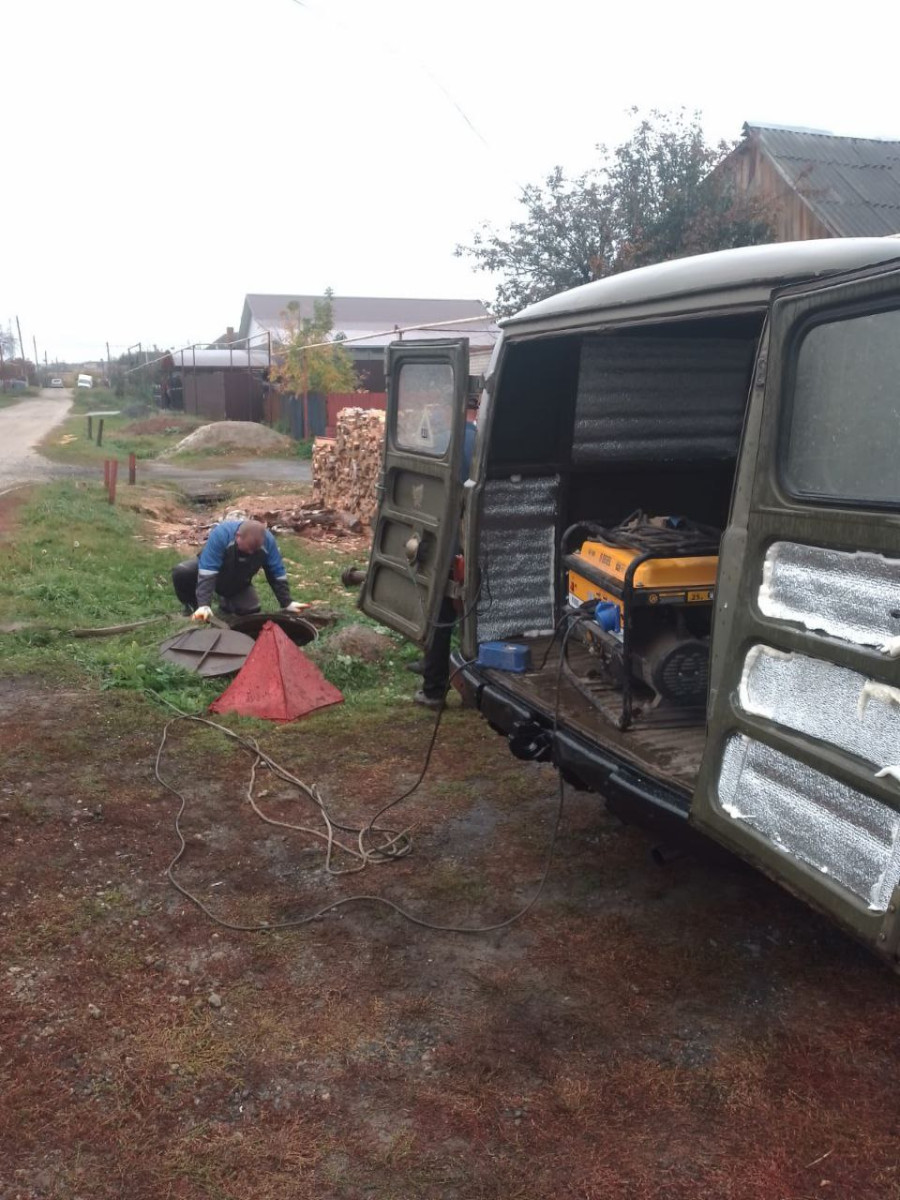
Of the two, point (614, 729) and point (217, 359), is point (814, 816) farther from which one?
point (217, 359)

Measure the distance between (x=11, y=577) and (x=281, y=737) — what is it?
509 centimetres

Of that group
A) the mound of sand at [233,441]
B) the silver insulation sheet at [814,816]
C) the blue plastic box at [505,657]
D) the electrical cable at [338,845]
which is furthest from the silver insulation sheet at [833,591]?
the mound of sand at [233,441]

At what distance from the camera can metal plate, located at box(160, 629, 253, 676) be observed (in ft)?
21.9

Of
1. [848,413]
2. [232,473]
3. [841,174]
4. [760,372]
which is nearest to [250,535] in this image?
[760,372]

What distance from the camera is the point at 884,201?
1382cm

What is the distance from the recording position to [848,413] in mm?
2721

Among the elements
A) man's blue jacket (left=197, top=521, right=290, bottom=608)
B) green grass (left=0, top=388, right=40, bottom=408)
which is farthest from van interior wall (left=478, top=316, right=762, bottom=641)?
green grass (left=0, top=388, right=40, bottom=408)

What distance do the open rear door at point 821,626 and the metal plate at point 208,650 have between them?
4.19 meters

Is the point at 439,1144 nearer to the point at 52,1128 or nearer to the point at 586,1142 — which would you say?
the point at 586,1142

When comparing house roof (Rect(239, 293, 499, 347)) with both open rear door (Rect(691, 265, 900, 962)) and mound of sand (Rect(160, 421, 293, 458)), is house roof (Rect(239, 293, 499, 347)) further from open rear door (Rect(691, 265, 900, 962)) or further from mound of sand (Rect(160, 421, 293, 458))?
open rear door (Rect(691, 265, 900, 962))

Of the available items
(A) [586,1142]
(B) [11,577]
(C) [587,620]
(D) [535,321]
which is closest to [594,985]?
(A) [586,1142]

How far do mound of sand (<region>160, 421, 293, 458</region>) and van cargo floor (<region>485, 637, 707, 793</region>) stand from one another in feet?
78.2

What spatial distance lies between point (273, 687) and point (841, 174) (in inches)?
485

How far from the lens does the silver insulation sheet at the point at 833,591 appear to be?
244 cm
